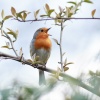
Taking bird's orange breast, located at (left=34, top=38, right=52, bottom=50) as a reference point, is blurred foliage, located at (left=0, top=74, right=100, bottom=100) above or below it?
above

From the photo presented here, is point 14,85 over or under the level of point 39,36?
over

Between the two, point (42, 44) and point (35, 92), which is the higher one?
point (35, 92)

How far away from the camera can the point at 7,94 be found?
1.58 ft

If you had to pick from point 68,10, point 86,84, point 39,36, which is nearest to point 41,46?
point 39,36

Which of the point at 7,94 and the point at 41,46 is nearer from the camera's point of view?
the point at 7,94

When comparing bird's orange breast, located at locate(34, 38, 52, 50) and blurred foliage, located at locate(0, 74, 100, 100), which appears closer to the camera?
blurred foliage, located at locate(0, 74, 100, 100)

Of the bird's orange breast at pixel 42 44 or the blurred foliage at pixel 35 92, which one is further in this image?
the bird's orange breast at pixel 42 44

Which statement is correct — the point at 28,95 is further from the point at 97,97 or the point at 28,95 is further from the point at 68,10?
the point at 68,10

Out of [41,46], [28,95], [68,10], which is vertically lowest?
[41,46]

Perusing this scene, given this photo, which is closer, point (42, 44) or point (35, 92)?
point (35, 92)

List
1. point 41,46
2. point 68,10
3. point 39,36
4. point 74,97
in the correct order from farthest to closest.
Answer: point 39,36
point 41,46
point 68,10
point 74,97

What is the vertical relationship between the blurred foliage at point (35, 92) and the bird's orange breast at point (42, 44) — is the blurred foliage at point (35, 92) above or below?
above

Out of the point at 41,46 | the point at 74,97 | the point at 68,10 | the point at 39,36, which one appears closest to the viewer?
the point at 74,97

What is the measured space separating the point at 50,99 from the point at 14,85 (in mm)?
61
